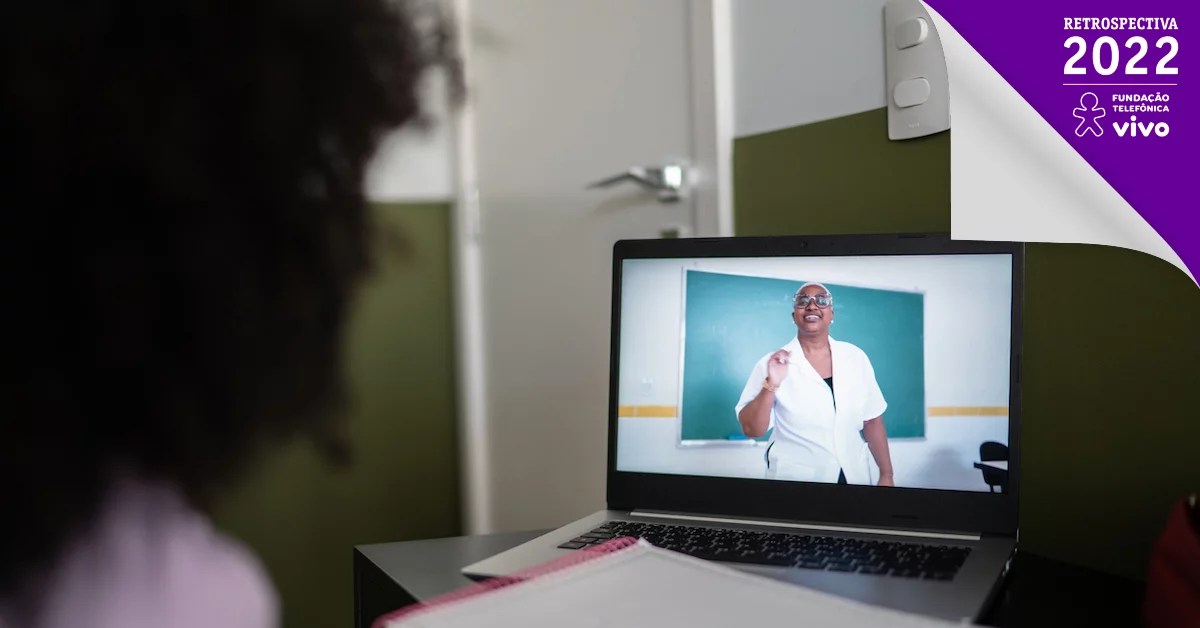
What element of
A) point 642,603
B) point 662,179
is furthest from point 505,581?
point 662,179

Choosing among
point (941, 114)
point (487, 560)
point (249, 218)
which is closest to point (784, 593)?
point (487, 560)

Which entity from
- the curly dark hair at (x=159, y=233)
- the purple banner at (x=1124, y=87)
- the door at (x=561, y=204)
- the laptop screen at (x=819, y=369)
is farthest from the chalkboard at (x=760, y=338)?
the curly dark hair at (x=159, y=233)

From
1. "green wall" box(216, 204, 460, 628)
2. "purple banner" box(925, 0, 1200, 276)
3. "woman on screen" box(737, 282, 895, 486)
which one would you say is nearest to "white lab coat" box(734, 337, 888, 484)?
"woman on screen" box(737, 282, 895, 486)

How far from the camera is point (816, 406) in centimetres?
92

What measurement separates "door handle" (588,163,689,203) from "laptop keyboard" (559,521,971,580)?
0.67 metres

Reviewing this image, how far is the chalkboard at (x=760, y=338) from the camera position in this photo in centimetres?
90

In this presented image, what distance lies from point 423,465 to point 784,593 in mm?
1557

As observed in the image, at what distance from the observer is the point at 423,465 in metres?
2.08

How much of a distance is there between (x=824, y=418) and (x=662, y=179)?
0.63 m

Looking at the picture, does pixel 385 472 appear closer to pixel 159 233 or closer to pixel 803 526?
pixel 803 526

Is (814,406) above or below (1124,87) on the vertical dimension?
below

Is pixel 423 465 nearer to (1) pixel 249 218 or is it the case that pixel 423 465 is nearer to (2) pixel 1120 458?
(2) pixel 1120 458

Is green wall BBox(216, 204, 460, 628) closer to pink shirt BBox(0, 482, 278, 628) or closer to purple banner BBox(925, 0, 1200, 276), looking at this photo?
purple banner BBox(925, 0, 1200, 276)

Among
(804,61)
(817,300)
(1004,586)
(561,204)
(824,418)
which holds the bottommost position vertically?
(1004,586)
